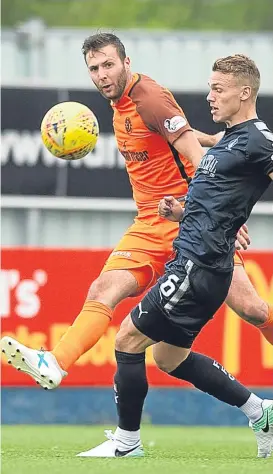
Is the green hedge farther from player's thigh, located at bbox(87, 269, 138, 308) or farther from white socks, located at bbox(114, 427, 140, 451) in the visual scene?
white socks, located at bbox(114, 427, 140, 451)

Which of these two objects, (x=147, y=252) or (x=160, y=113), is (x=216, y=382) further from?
(x=160, y=113)

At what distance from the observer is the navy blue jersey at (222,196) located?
7.02 meters

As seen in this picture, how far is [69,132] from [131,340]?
1.28 m

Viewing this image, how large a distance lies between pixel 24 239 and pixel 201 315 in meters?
8.13

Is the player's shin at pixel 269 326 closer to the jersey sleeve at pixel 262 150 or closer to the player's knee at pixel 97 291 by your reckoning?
the player's knee at pixel 97 291

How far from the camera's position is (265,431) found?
25.4 feet

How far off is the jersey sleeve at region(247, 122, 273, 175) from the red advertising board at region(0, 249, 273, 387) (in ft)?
15.8

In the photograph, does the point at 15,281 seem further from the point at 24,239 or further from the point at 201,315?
the point at 201,315

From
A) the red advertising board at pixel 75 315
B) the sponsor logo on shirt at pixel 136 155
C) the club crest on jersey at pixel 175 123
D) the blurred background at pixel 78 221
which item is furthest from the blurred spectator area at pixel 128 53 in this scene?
the club crest on jersey at pixel 175 123

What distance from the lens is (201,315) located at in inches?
285

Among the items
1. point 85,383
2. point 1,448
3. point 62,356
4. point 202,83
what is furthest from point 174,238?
point 202,83

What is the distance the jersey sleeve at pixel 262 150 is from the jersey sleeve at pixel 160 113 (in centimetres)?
73

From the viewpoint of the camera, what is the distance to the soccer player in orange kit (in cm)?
759

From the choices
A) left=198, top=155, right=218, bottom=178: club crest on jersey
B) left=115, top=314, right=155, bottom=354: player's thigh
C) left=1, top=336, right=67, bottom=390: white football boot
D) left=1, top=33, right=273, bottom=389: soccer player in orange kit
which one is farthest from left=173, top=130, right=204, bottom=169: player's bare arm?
left=1, top=336, right=67, bottom=390: white football boot
